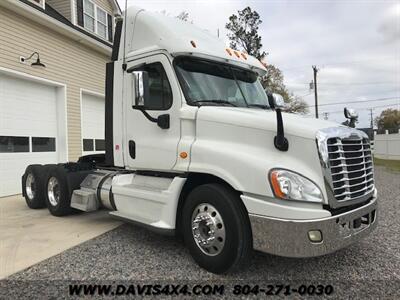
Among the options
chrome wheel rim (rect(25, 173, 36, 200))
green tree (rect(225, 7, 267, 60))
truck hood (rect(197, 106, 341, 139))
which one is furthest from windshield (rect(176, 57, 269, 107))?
green tree (rect(225, 7, 267, 60))

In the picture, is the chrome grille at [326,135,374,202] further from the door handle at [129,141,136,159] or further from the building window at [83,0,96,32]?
the building window at [83,0,96,32]

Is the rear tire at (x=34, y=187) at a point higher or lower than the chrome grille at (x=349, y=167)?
lower

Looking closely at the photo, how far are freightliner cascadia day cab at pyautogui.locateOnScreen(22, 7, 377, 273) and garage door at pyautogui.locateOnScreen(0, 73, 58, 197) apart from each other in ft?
14.7

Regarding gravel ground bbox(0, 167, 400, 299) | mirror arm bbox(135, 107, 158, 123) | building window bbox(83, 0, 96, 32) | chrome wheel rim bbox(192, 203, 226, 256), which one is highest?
building window bbox(83, 0, 96, 32)

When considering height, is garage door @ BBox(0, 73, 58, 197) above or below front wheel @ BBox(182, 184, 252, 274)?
above

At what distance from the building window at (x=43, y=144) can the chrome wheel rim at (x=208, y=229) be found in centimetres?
798

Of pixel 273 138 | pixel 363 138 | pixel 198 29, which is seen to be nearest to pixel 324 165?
pixel 273 138

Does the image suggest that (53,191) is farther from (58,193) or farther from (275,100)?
(275,100)

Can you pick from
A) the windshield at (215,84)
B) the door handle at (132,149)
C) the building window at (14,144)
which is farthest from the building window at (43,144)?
the windshield at (215,84)

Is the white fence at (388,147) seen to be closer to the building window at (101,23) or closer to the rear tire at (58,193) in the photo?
the building window at (101,23)

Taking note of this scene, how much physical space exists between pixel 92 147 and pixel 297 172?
11.0 metres

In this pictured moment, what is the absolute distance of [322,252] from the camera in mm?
3652

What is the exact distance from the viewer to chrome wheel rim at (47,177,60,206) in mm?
7237

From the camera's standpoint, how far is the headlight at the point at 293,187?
11.9ft
